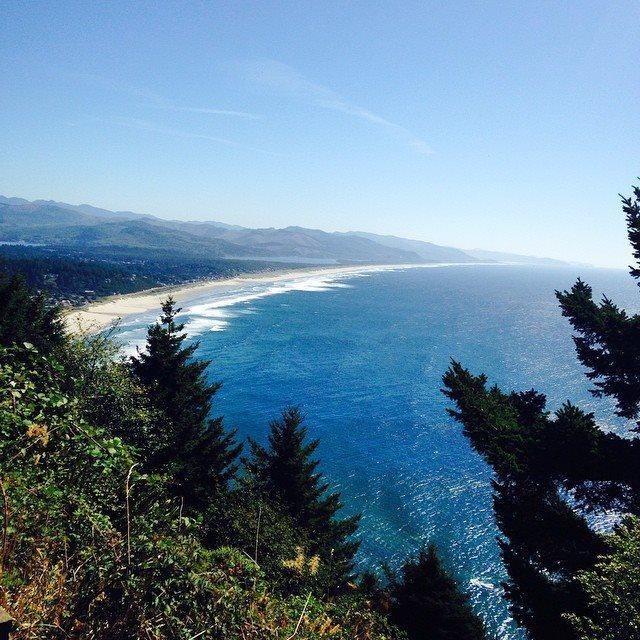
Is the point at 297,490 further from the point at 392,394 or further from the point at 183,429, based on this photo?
the point at 392,394

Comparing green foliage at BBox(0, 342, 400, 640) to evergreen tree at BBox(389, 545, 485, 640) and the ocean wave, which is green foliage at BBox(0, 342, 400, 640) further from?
the ocean wave

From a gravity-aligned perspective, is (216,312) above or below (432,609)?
above

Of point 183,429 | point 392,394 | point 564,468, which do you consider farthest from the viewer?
point 392,394

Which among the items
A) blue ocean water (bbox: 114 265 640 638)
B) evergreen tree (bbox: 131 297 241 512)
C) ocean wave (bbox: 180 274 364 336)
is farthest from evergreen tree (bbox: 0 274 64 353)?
ocean wave (bbox: 180 274 364 336)

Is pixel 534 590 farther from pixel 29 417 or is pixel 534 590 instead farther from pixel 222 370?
pixel 222 370

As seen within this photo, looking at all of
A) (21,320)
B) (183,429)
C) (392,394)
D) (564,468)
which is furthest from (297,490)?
(392,394)

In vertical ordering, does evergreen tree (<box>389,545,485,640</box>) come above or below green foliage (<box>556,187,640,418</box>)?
below

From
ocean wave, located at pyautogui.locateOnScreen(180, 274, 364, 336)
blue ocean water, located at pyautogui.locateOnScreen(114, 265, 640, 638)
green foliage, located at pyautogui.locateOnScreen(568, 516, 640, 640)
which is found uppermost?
green foliage, located at pyautogui.locateOnScreen(568, 516, 640, 640)
